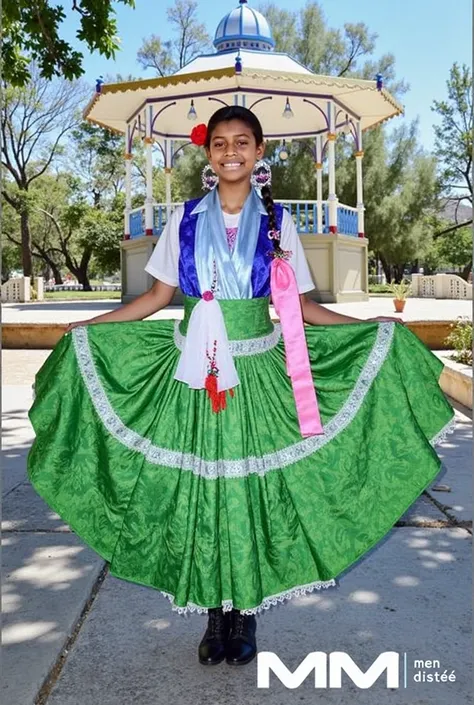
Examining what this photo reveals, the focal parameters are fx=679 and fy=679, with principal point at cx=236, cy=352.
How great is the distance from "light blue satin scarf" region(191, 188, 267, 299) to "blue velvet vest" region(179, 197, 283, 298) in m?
0.02

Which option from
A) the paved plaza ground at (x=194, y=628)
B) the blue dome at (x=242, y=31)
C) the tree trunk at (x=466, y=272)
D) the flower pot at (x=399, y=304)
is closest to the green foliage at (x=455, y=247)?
the tree trunk at (x=466, y=272)

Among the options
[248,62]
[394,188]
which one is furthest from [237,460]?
[394,188]

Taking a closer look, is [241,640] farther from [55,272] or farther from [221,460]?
[55,272]

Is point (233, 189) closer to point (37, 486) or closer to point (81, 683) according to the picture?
point (37, 486)

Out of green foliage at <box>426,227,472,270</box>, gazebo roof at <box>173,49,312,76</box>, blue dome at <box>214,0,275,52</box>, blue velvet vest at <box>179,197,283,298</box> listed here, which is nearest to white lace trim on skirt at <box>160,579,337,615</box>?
blue velvet vest at <box>179,197,283,298</box>

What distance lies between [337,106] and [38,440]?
48.9 feet

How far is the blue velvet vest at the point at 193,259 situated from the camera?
2.45 metres

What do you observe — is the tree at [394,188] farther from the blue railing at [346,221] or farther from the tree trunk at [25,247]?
the tree trunk at [25,247]

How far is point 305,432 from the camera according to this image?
2447 millimetres

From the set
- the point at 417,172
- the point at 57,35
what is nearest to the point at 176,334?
the point at 57,35

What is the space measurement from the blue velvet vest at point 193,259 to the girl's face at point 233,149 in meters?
0.18

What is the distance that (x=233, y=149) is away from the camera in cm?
244

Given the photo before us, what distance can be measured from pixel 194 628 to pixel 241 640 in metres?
0.28

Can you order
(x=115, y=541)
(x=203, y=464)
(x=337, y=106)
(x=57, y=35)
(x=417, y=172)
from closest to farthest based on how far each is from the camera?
1. (x=203, y=464)
2. (x=115, y=541)
3. (x=57, y=35)
4. (x=337, y=106)
5. (x=417, y=172)
